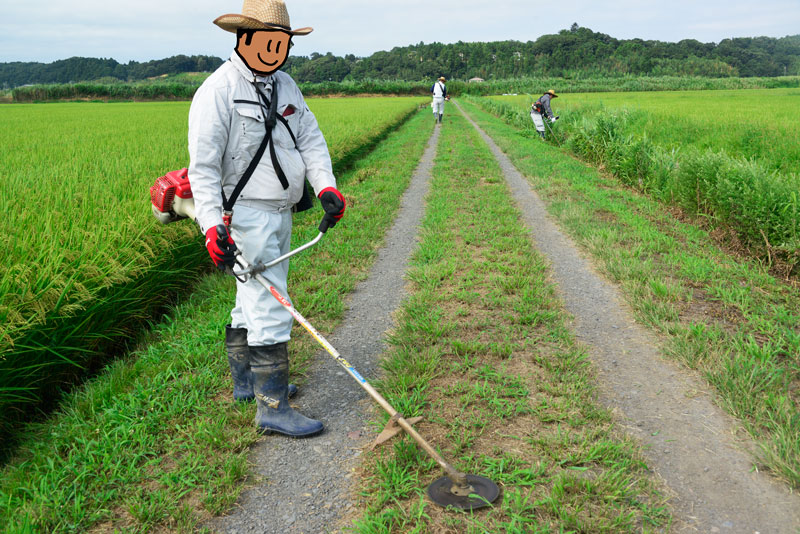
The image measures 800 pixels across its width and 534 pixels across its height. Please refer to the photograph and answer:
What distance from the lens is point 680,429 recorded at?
2553mm

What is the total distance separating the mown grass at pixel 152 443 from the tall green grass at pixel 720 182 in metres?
4.17

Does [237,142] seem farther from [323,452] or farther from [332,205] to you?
[323,452]

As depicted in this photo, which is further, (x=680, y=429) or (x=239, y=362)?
(x=239, y=362)

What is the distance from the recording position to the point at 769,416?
2.53 meters

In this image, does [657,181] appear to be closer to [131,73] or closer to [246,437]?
[246,437]

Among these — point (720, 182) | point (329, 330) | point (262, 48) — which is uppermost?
point (262, 48)

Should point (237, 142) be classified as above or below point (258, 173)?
above

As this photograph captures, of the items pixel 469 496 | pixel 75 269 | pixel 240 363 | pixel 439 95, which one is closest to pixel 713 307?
pixel 469 496

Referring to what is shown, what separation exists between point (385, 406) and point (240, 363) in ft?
3.35

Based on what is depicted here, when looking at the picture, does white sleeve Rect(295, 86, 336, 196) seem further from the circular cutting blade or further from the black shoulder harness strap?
the circular cutting blade

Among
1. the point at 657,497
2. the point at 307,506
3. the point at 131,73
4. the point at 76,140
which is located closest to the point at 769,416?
the point at 657,497

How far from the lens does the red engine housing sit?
2561 millimetres

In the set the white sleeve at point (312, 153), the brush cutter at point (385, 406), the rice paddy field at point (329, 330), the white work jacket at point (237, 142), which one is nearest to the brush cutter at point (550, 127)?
the rice paddy field at point (329, 330)

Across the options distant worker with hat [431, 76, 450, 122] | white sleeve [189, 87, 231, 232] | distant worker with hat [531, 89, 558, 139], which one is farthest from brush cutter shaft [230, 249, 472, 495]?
distant worker with hat [431, 76, 450, 122]
